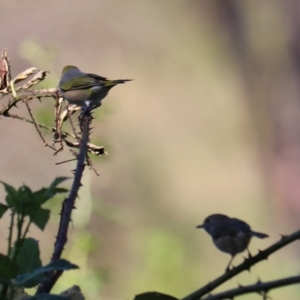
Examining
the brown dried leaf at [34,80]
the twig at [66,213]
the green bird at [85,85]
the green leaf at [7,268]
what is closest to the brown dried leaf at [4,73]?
the brown dried leaf at [34,80]

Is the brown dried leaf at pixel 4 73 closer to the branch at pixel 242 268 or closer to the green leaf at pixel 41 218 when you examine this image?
the green leaf at pixel 41 218

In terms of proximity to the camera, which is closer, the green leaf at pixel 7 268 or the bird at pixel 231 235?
the green leaf at pixel 7 268

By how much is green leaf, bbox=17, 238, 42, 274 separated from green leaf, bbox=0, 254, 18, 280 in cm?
5

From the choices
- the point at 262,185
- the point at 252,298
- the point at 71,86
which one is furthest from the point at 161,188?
the point at 71,86

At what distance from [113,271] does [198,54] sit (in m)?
2.13

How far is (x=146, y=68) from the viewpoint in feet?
16.5

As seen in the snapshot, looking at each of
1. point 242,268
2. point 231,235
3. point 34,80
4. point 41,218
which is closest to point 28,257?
point 41,218

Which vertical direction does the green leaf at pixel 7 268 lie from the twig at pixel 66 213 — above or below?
below

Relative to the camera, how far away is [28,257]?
493 millimetres

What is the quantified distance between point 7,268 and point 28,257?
0.22 ft

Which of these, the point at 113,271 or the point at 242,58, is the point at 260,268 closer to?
the point at 113,271

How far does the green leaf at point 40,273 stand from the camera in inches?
16.0

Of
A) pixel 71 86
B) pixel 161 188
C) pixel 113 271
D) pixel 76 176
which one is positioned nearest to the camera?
pixel 76 176

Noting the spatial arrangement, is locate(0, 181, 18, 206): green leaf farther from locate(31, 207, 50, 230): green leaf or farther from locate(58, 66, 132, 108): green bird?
locate(58, 66, 132, 108): green bird
